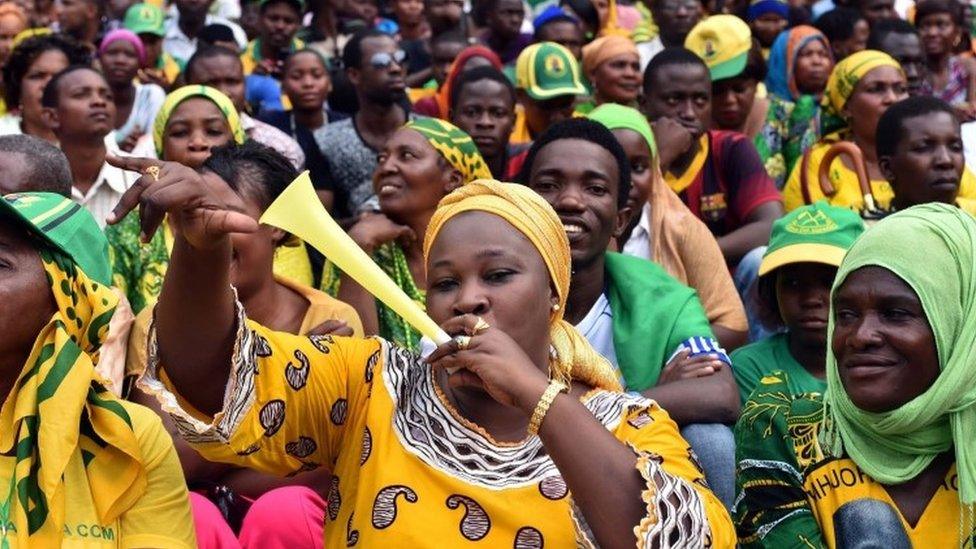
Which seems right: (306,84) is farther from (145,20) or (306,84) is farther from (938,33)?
(938,33)

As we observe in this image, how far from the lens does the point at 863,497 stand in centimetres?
342

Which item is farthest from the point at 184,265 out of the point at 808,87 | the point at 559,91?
the point at 808,87

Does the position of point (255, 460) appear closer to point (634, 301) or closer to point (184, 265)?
point (184, 265)

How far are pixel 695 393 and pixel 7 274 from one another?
2056mm

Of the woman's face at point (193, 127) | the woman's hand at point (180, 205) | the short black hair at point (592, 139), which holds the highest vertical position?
the woman's hand at point (180, 205)

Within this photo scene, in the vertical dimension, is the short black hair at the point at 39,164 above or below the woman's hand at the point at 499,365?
below

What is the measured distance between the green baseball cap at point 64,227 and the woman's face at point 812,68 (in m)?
6.92

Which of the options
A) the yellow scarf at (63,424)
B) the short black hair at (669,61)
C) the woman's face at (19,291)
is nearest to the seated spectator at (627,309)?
the yellow scarf at (63,424)

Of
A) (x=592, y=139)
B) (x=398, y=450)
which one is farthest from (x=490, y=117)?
(x=398, y=450)

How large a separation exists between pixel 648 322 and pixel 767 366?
602 millimetres

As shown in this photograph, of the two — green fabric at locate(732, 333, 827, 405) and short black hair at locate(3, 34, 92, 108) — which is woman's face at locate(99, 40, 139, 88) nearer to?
short black hair at locate(3, 34, 92, 108)

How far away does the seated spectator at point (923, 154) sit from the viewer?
6102 millimetres

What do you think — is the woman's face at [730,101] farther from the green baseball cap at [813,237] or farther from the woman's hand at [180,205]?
the woman's hand at [180,205]

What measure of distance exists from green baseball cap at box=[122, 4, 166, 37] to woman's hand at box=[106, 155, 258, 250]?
7508 mm
